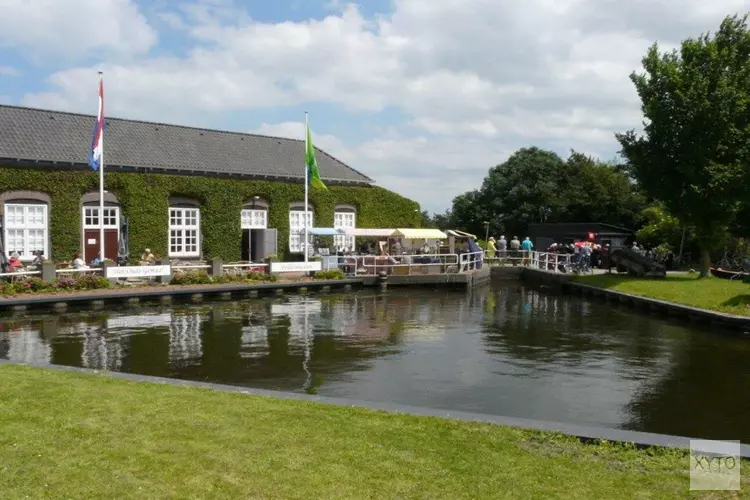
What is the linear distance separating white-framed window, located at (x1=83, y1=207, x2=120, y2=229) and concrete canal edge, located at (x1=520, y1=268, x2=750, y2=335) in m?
20.9

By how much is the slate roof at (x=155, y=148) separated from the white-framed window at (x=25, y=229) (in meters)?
2.04

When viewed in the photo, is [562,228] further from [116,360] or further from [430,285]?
[116,360]

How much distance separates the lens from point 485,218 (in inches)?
2306

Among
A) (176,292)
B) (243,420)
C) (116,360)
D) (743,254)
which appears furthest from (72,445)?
(743,254)

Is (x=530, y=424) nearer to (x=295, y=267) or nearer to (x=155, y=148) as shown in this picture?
(x=295, y=267)

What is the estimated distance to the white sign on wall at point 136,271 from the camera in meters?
25.0

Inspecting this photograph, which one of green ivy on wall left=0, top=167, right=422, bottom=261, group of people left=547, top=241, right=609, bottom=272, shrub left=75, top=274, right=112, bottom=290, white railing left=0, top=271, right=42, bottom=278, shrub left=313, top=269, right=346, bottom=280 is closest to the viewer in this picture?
white railing left=0, top=271, right=42, bottom=278

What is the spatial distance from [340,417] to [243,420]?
109 cm

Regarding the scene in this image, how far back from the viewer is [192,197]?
33938mm

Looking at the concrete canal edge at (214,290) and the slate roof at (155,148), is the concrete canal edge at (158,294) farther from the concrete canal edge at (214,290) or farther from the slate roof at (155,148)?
the slate roof at (155,148)

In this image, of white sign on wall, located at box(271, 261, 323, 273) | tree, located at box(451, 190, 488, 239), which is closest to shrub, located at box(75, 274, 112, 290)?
white sign on wall, located at box(271, 261, 323, 273)

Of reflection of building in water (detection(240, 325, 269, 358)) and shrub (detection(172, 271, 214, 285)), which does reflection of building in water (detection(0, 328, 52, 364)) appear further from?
shrub (detection(172, 271, 214, 285))

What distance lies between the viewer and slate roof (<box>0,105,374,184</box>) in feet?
97.2

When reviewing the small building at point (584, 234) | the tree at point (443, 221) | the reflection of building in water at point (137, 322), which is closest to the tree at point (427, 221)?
the tree at point (443, 221)
